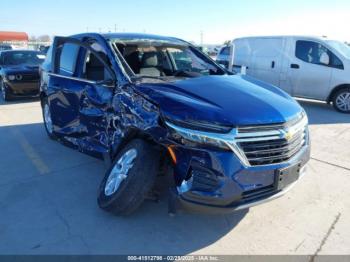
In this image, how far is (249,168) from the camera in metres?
2.44

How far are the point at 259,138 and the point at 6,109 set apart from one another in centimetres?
796

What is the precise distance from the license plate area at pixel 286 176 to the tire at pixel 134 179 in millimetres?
1060

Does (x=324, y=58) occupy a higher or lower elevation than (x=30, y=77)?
higher

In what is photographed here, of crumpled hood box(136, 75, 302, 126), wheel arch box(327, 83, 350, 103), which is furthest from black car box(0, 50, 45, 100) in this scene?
wheel arch box(327, 83, 350, 103)

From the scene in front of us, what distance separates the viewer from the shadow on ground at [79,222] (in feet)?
8.86

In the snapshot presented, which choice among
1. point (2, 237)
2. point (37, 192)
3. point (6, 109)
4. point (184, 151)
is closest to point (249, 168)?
point (184, 151)

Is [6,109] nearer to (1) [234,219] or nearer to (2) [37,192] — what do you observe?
(2) [37,192]

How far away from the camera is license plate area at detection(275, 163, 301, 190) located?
2.57 metres

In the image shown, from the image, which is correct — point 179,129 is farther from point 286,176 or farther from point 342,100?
point 342,100

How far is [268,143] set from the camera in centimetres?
254

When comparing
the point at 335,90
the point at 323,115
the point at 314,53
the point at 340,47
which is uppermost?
the point at 340,47

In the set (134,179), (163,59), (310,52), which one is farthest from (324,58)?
(134,179)

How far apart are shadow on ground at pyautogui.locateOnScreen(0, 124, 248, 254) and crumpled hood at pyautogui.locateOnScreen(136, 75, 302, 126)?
1.14 metres

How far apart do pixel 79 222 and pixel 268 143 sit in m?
1.96
